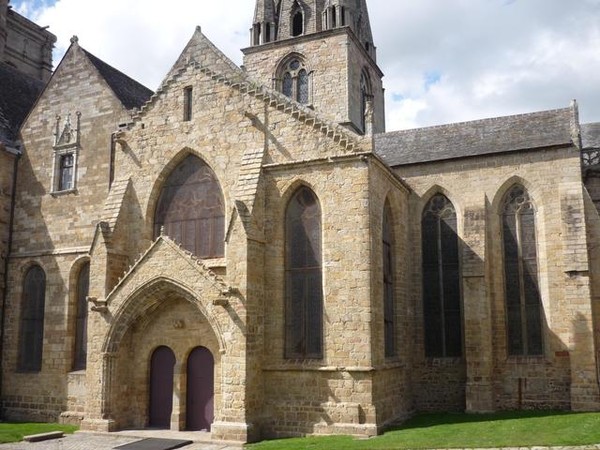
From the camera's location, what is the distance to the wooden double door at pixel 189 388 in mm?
18562

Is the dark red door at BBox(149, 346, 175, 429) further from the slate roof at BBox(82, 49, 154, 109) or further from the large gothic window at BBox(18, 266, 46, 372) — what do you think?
the slate roof at BBox(82, 49, 154, 109)

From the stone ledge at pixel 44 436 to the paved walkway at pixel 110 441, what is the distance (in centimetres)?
24

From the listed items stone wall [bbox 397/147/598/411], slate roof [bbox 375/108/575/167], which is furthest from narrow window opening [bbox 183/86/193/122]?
stone wall [bbox 397/147/598/411]

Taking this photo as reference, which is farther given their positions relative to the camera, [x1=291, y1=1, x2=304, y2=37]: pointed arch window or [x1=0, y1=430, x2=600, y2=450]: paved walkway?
[x1=291, y1=1, x2=304, y2=37]: pointed arch window

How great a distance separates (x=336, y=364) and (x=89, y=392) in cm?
764

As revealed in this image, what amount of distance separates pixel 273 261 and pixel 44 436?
813 cm

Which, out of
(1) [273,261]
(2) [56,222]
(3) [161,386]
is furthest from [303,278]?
(2) [56,222]

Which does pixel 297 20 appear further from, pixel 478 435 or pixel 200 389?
pixel 478 435

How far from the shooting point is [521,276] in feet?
70.6

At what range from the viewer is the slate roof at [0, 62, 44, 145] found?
2494 centimetres

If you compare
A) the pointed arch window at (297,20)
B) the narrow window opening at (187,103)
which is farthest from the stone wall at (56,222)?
the pointed arch window at (297,20)

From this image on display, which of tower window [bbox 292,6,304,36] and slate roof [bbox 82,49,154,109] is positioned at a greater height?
tower window [bbox 292,6,304,36]

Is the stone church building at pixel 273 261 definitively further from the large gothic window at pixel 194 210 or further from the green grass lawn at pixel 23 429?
the green grass lawn at pixel 23 429

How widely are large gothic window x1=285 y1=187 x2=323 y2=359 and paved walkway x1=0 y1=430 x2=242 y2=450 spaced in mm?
3206
